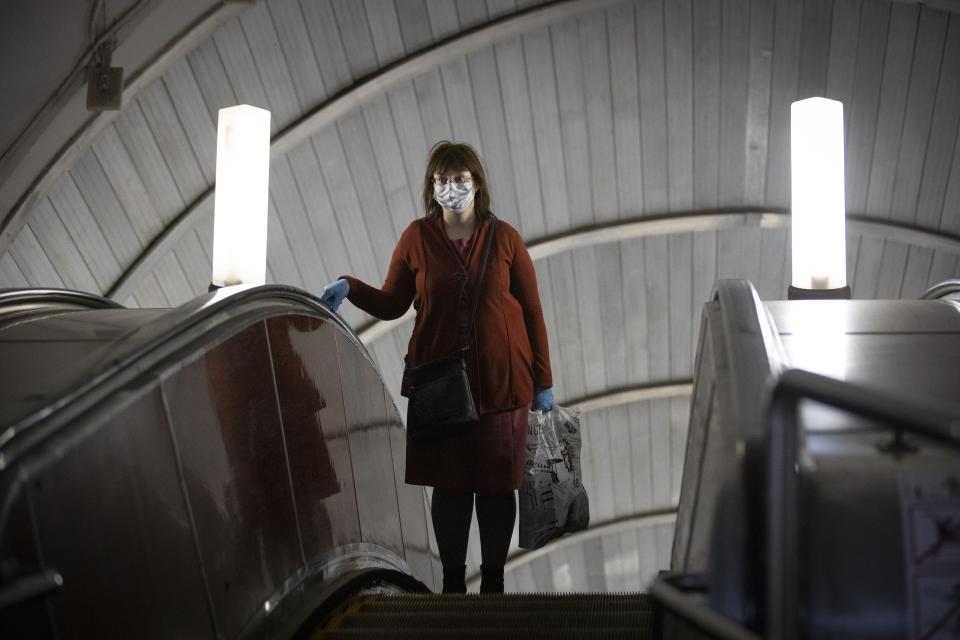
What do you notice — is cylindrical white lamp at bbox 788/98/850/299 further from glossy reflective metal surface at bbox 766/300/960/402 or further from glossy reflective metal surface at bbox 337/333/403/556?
glossy reflective metal surface at bbox 766/300/960/402

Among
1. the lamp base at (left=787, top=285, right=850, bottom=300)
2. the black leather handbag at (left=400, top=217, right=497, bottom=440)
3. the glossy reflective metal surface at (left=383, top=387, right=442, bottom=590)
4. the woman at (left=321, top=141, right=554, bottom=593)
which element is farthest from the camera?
the lamp base at (left=787, top=285, right=850, bottom=300)

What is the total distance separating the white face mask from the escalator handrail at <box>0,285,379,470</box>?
0.82 meters

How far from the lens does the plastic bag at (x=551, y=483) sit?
202 inches

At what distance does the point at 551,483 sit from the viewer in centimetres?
517

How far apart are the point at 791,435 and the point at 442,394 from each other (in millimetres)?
2782

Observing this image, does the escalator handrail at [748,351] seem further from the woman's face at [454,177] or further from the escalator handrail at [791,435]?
the woman's face at [454,177]

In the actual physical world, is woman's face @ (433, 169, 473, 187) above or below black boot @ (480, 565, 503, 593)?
above

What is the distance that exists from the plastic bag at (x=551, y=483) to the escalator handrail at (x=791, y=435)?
305cm

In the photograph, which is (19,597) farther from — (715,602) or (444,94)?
(444,94)

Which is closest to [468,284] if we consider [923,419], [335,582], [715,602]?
[335,582]

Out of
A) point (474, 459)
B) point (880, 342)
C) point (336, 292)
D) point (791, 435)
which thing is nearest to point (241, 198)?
point (336, 292)

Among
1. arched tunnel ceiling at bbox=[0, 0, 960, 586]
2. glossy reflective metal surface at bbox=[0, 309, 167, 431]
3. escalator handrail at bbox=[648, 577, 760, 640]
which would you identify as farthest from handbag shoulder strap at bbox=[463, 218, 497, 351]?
arched tunnel ceiling at bbox=[0, 0, 960, 586]

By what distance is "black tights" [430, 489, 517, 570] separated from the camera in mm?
4922

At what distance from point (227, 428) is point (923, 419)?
8.15 feet
